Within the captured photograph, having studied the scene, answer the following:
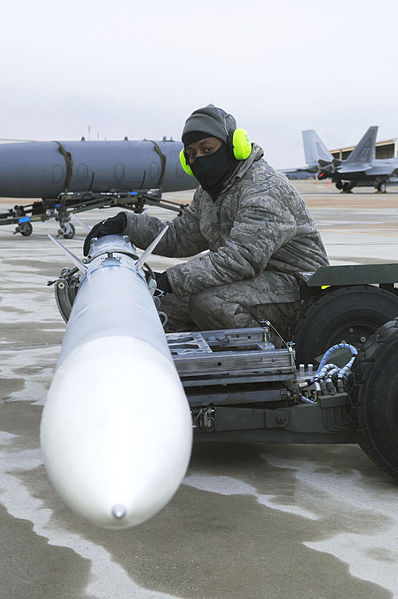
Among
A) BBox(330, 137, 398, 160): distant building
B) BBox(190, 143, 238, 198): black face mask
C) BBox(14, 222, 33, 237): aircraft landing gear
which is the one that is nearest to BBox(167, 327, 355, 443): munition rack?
BBox(190, 143, 238, 198): black face mask

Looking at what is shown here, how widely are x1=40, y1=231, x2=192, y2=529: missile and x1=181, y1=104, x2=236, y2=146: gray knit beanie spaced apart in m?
2.50

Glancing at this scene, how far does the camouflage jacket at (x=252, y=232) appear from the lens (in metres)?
4.82

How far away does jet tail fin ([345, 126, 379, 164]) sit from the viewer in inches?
2229

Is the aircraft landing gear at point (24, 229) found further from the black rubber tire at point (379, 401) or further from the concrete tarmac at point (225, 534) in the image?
the black rubber tire at point (379, 401)

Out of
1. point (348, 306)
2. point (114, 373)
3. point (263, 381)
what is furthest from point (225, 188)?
point (114, 373)

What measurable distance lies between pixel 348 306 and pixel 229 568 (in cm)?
226

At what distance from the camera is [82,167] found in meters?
19.0

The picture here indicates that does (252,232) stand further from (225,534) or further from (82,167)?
(82,167)

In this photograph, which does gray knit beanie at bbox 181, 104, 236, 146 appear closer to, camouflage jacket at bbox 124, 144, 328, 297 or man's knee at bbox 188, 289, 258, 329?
camouflage jacket at bbox 124, 144, 328, 297

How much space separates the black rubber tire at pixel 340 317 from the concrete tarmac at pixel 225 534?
2.12ft

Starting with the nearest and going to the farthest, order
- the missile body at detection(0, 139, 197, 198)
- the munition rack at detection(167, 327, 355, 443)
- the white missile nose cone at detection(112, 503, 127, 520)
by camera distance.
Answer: the white missile nose cone at detection(112, 503, 127, 520), the munition rack at detection(167, 327, 355, 443), the missile body at detection(0, 139, 197, 198)

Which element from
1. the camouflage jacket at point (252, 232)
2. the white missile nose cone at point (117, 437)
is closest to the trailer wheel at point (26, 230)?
the camouflage jacket at point (252, 232)

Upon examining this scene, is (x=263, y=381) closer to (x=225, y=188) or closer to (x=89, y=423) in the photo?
(x=225, y=188)

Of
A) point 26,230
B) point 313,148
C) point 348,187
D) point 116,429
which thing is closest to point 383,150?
point 313,148
